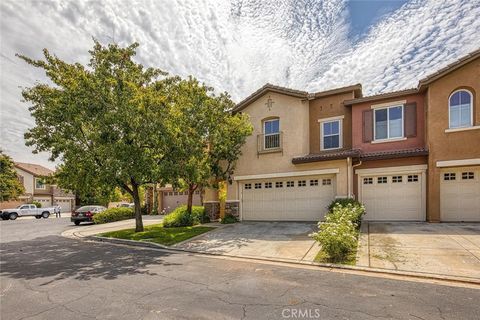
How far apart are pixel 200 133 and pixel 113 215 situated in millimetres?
15390

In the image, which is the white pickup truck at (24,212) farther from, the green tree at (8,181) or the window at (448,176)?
the window at (448,176)

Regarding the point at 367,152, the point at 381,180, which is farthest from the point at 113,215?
the point at 381,180

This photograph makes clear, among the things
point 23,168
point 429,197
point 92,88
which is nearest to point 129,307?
point 92,88

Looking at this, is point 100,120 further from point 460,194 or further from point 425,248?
point 460,194

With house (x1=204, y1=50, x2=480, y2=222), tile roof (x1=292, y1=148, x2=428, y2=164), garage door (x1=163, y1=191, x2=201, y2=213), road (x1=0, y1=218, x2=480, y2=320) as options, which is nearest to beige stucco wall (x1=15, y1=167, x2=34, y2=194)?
garage door (x1=163, y1=191, x2=201, y2=213)

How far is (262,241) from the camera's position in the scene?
1176 cm

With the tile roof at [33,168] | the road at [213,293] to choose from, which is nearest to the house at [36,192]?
Answer: the tile roof at [33,168]

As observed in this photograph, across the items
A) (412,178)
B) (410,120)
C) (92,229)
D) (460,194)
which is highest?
(410,120)

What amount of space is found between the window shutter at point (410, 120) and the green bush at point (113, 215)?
2339cm

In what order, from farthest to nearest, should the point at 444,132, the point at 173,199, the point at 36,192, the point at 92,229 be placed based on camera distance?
the point at 36,192 → the point at 173,199 → the point at 92,229 → the point at 444,132

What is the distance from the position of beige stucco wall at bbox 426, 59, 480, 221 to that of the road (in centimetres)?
846

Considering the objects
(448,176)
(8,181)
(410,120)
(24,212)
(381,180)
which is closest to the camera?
(448,176)

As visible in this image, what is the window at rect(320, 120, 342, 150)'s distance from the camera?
1612cm

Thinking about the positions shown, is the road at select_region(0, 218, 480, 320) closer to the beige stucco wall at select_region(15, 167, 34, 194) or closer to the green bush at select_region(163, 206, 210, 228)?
the green bush at select_region(163, 206, 210, 228)
